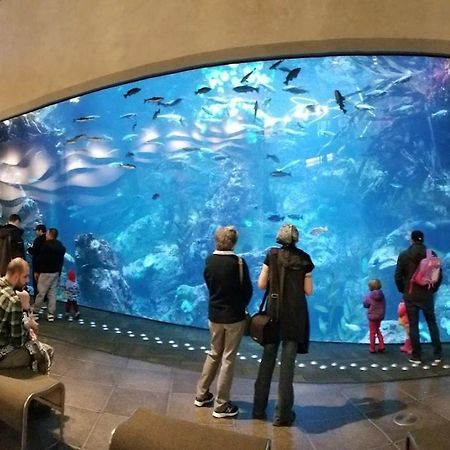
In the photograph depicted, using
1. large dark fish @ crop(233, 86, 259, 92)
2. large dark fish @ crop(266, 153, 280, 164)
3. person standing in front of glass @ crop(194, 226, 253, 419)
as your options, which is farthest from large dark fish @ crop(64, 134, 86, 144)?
person standing in front of glass @ crop(194, 226, 253, 419)

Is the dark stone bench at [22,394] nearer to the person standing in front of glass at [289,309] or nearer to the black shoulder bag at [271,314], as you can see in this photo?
the black shoulder bag at [271,314]

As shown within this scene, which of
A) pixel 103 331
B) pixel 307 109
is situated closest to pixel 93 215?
pixel 103 331

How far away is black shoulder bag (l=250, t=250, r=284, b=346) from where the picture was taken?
429 centimetres

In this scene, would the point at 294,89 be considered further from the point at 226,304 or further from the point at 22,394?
the point at 22,394

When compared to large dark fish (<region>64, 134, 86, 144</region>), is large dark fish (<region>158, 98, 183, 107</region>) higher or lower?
higher

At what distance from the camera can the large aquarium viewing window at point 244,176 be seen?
9.86 metres

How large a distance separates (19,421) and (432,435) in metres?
2.65

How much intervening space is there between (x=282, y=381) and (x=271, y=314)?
58 cm

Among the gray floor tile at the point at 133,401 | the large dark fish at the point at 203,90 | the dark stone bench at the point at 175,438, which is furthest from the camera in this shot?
the large dark fish at the point at 203,90

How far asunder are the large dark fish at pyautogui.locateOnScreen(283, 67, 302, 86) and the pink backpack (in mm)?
4877

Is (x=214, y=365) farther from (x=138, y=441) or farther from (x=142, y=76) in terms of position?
(x=142, y=76)

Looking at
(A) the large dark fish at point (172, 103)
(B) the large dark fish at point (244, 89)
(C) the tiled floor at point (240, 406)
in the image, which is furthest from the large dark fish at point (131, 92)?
(C) the tiled floor at point (240, 406)

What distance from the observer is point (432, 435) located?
116 inches

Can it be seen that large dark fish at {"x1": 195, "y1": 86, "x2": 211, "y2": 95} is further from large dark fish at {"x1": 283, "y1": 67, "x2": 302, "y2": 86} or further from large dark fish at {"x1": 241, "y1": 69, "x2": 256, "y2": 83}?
large dark fish at {"x1": 283, "y1": 67, "x2": 302, "y2": 86}
